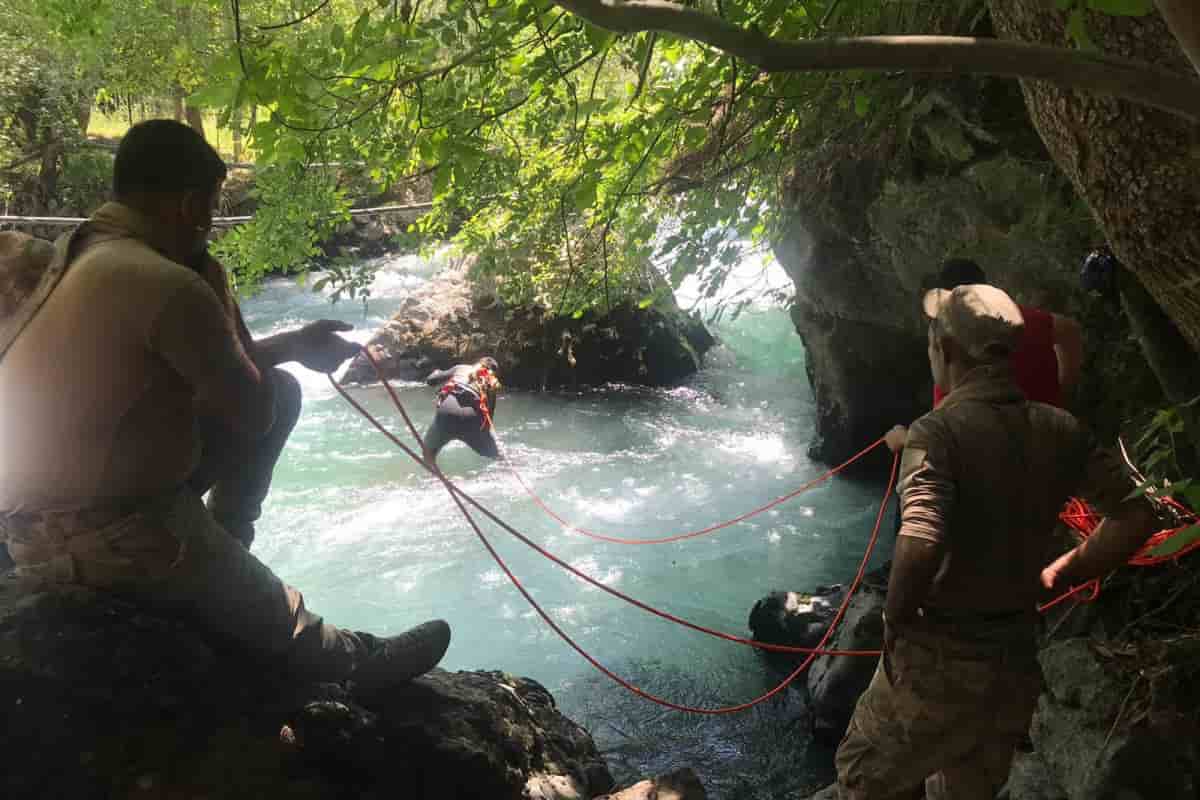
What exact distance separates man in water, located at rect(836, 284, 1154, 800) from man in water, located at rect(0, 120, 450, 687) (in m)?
1.85

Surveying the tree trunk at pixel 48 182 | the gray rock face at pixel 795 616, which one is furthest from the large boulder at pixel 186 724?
the tree trunk at pixel 48 182

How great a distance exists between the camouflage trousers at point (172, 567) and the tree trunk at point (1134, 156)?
111 inches

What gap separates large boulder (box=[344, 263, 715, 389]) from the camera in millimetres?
11867

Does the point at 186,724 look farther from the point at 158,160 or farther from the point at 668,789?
the point at 668,789

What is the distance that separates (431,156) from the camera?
3.98 metres

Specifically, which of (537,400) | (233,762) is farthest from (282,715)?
(537,400)

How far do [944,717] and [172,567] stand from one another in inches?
91.8

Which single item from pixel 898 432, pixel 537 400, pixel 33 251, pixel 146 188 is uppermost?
pixel 146 188

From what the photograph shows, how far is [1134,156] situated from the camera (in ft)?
7.59

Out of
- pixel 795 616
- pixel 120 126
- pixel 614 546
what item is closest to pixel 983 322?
pixel 795 616

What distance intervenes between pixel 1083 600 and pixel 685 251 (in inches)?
A: 126

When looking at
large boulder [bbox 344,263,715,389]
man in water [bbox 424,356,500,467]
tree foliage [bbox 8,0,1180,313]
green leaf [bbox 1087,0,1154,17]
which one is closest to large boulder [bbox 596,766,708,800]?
man in water [bbox 424,356,500,467]

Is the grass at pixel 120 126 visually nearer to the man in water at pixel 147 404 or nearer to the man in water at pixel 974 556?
the man in water at pixel 147 404

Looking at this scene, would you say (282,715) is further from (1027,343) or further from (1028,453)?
(1027,343)
